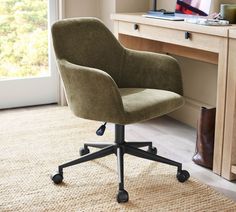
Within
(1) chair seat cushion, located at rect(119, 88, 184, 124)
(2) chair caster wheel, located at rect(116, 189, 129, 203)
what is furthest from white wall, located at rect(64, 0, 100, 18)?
(2) chair caster wheel, located at rect(116, 189, 129, 203)

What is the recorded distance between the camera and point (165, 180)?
246 cm

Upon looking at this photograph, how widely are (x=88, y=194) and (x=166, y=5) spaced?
5.82 ft

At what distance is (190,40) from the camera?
101 inches

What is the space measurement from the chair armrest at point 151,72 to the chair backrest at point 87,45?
6cm

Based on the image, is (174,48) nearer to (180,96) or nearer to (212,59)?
(212,59)

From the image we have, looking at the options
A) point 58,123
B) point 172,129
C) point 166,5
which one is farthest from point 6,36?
point 172,129

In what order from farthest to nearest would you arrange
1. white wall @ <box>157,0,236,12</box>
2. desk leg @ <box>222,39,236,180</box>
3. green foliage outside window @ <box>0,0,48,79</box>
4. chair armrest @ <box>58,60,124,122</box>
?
1. green foliage outside window @ <box>0,0,48,79</box>
2. white wall @ <box>157,0,236,12</box>
3. desk leg @ <box>222,39,236,180</box>
4. chair armrest @ <box>58,60,124,122</box>

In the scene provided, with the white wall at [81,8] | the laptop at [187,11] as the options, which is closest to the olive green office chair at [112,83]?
the laptop at [187,11]

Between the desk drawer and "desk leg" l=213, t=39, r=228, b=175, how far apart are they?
53 mm

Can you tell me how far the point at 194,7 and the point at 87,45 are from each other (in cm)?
80

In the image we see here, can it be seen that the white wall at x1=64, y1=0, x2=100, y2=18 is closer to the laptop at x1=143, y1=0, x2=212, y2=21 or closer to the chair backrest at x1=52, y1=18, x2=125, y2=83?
the laptop at x1=143, y1=0, x2=212, y2=21

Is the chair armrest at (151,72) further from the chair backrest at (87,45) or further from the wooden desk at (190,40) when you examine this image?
the wooden desk at (190,40)

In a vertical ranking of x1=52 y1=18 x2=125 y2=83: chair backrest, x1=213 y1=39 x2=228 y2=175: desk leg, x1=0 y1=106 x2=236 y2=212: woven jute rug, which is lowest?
x1=0 y1=106 x2=236 y2=212: woven jute rug

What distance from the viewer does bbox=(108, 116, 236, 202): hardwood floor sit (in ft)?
8.05
